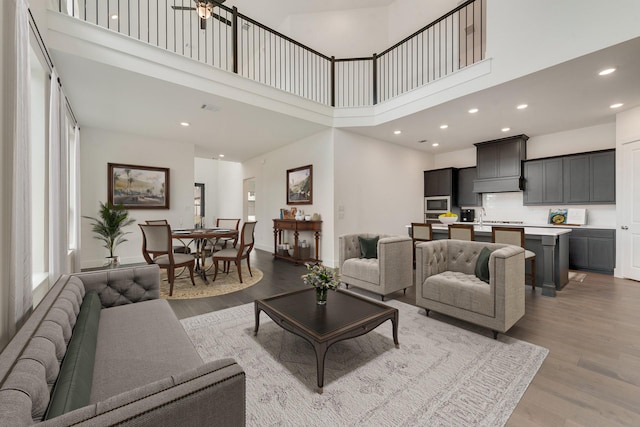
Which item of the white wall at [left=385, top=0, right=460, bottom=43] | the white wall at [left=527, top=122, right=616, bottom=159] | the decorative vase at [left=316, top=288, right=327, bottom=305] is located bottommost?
the decorative vase at [left=316, top=288, right=327, bottom=305]

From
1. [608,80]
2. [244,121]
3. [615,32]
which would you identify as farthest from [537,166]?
[244,121]

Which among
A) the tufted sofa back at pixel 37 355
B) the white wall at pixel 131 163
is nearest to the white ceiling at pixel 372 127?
the white wall at pixel 131 163

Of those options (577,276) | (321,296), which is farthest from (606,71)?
(321,296)

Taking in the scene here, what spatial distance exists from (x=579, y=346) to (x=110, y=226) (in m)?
6.88

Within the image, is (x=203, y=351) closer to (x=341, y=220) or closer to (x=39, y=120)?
(x=39, y=120)

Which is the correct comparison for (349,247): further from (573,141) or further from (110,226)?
(573,141)

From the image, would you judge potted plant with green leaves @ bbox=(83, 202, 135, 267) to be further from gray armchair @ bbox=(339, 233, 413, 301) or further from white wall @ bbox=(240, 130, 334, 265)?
gray armchair @ bbox=(339, 233, 413, 301)

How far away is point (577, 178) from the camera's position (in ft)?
17.4

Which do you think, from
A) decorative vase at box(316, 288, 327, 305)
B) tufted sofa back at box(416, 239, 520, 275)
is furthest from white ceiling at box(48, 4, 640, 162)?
decorative vase at box(316, 288, 327, 305)

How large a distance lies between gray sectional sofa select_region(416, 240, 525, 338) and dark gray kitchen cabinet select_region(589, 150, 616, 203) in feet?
13.2

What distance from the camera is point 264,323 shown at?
278 centimetres

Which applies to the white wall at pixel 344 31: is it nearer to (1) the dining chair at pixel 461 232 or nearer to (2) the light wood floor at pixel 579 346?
(1) the dining chair at pixel 461 232

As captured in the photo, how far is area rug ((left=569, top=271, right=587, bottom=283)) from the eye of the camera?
444cm

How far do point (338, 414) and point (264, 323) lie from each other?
4.56ft
